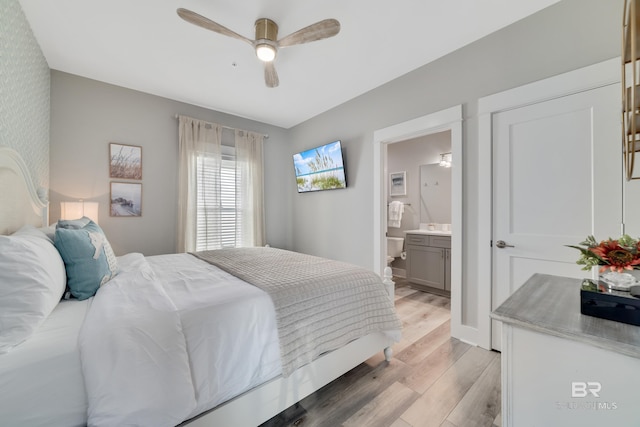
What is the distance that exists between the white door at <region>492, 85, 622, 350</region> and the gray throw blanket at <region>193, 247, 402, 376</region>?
1.18m

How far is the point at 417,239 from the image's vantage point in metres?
3.79

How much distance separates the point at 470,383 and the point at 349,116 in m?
3.17

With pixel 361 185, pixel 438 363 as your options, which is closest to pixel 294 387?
pixel 438 363

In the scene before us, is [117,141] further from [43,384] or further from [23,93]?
[43,384]

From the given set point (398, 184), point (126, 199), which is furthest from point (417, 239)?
point (126, 199)

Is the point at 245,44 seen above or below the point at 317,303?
above

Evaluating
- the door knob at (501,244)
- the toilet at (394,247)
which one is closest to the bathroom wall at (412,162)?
the toilet at (394,247)

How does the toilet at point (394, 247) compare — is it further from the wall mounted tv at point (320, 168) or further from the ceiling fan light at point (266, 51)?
the ceiling fan light at point (266, 51)

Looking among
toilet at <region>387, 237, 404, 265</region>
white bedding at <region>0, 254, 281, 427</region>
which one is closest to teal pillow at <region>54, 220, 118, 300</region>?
white bedding at <region>0, 254, 281, 427</region>

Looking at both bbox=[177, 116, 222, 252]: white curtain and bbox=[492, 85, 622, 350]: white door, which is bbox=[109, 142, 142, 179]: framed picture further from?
bbox=[492, 85, 622, 350]: white door

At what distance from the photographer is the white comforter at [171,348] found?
87 centimetres

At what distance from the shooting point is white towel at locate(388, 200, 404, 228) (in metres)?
4.61

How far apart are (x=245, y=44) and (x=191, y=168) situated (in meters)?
1.89

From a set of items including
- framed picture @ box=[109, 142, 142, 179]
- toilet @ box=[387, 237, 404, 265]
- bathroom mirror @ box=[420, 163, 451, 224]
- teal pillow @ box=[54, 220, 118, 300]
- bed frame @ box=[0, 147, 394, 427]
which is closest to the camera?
bed frame @ box=[0, 147, 394, 427]
